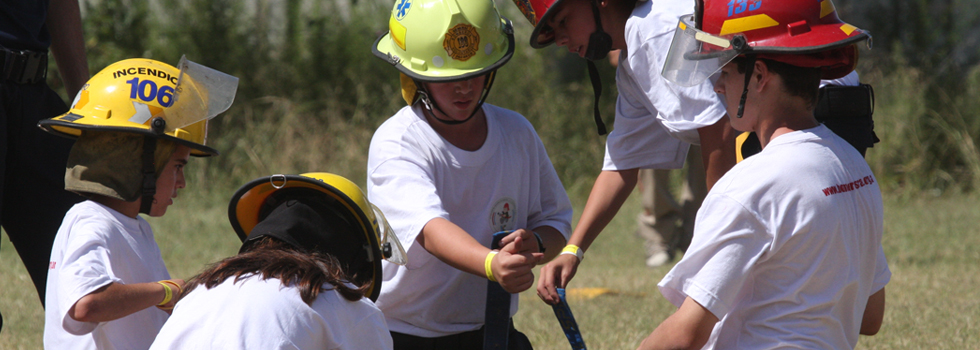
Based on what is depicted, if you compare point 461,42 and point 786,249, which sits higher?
point 461,42

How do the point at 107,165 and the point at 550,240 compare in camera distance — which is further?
the point at 550,240

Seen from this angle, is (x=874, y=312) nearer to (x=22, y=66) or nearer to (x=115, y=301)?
(x=115, y=301)

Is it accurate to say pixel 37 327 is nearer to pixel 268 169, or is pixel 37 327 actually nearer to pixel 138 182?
pixel 138 182

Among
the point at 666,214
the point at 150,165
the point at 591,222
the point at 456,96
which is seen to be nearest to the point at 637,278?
the point at 666,214

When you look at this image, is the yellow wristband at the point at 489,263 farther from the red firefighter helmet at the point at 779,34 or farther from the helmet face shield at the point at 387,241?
the red firefighter helmet at the point at 779,34

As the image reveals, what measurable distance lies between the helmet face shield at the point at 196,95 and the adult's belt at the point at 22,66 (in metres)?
0.72

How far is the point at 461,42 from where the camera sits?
3.08m

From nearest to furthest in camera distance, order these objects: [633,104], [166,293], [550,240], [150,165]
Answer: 1. [166,293]
2. [150,165]
3. [550,240]
4. [633,104]

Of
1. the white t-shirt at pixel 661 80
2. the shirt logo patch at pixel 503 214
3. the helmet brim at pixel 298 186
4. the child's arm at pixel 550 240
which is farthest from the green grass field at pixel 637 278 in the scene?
the helmet brim at pixel 298 186

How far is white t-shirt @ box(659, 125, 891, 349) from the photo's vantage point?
81.7 inches

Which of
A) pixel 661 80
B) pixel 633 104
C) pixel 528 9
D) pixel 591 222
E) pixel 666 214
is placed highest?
pixel 528 9

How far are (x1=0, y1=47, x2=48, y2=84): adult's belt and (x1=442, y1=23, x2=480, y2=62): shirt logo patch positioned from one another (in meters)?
1.59

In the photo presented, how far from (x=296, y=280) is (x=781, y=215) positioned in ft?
3.74

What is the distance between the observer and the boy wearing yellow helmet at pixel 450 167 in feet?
10.0
